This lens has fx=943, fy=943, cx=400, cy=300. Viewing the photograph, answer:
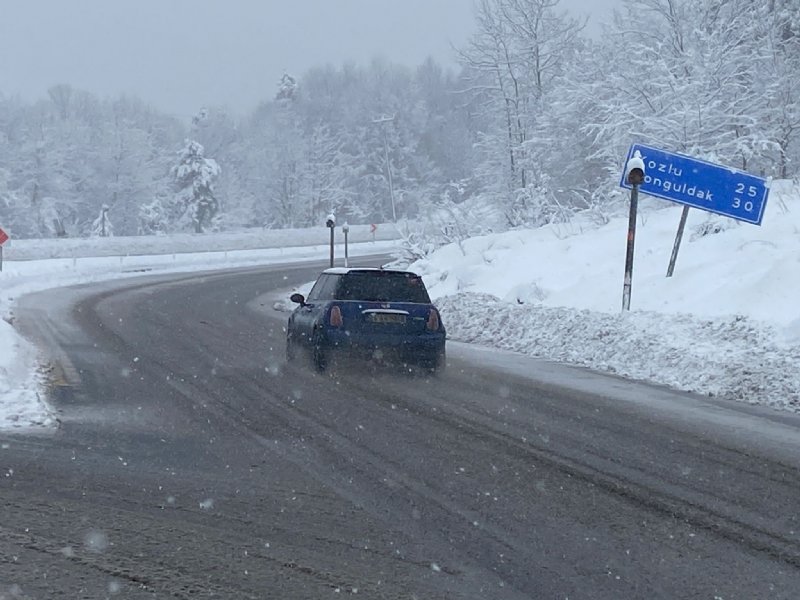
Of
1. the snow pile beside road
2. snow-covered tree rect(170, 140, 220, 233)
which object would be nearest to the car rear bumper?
the snow pile beside road

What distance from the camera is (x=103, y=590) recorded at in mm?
4504

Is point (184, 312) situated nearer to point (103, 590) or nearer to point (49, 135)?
point (103, 590)

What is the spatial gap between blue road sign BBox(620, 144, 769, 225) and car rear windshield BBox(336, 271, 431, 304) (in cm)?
503

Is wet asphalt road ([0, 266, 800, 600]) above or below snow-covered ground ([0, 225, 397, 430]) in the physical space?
above

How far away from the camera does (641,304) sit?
1675cm

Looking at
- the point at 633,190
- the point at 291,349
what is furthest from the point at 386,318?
the point at 633,190

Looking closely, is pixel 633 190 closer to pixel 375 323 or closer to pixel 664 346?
pixel 664 346

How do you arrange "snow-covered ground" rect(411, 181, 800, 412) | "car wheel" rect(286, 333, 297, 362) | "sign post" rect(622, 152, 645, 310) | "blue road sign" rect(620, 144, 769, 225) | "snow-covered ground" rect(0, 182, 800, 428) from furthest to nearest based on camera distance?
"sign post" rect(622, 152, 645, 310) < "blue road sign" rect(620, 144, 769, 225) < "car wheel" rect(286, 333, 297, 362) < "snow-covered ground" rect(411, 181, 800, 412) < "snow-covered ground" rect(0, 182, 800, 428)

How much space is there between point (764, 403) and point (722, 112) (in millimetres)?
17328

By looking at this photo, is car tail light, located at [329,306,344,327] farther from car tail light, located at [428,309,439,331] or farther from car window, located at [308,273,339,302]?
car tail light, located at [428,309,439,331]

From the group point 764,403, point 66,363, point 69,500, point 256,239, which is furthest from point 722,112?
point 256,239

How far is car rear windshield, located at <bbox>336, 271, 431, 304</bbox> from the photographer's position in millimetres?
13336

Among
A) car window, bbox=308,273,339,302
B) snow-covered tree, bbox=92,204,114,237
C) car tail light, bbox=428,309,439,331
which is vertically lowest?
snow-covered tree, bbox=92,204,114,237

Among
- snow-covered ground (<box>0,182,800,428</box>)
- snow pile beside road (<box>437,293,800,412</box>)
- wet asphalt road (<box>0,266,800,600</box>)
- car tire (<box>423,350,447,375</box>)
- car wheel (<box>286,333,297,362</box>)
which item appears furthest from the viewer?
car wheel (<box>286,333,297,362</box>)
